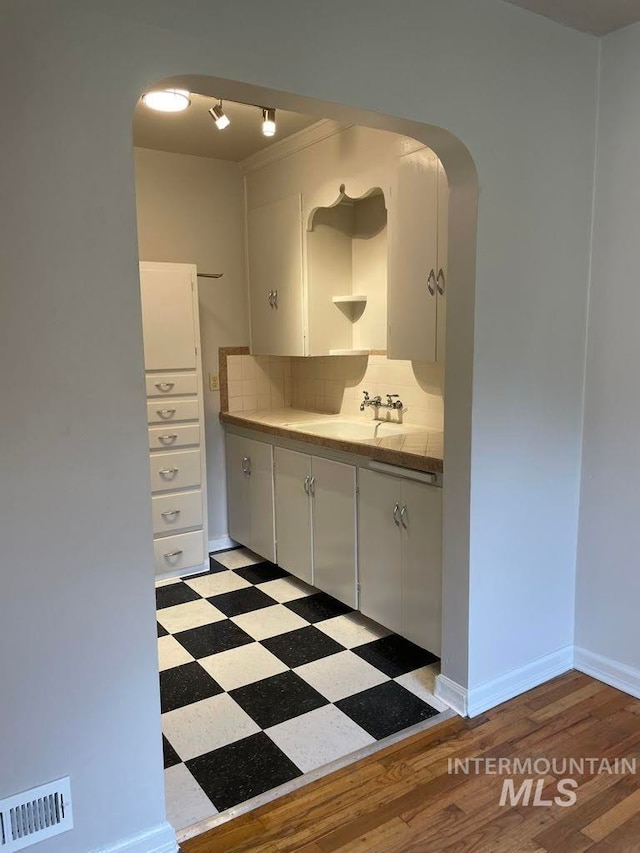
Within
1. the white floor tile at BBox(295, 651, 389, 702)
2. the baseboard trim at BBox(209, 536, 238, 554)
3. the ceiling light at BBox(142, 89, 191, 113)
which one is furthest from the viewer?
the baseboard trim at BBox(209, 536, 238, 554)

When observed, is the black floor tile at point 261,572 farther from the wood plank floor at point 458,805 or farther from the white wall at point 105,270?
the white wall at point 105,270

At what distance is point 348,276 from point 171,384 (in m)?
1.18

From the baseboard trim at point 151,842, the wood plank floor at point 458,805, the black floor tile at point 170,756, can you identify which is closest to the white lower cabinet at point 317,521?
the wood plank floor at point 458,805

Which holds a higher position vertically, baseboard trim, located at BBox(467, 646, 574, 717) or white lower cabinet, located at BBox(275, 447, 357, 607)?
white lower cabinet, located at BBox(275, 447, 357, 607)

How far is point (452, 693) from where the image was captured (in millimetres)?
2346

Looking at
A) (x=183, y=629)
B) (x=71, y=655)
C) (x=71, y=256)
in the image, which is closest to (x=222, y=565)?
(x=183, y=629)

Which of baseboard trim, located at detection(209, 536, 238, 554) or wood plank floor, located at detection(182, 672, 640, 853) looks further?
baseboard trim, located at detection(209, 536, 238, 554)

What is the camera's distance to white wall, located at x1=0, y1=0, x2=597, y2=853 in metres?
1.40

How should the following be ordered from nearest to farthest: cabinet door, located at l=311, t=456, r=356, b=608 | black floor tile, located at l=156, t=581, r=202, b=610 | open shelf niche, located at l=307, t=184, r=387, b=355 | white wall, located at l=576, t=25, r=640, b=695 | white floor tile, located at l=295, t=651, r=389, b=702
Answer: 1. white wall, located at l=576, t=25, r=640, b=695
2. white floor tile, located at l=295, t=651, r=389, b=702
3. cabinet door, located at l=311, t=456, r=356, b=608
4. black floor tile, located at l=156, t=581, r=202, b=610
5. open shelf niche, located at l=307, t=184, r=387, b=355

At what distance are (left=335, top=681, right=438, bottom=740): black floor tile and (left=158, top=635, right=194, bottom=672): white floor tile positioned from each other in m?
0.75

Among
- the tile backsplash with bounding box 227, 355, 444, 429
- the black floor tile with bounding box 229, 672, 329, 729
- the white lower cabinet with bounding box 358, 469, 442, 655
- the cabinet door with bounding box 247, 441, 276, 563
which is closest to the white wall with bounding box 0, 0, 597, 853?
the white lower cabinet with bounding box 358, 469, 442, 655

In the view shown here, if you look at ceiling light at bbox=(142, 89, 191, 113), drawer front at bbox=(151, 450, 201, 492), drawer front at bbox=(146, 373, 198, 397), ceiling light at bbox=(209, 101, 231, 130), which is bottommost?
drawer front at bbox=(151, 450, 201, 492)

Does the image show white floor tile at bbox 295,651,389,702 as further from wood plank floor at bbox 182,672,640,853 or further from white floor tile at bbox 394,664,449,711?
wood plank floor at bbox 182,672,640,853

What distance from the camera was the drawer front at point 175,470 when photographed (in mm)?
3535
